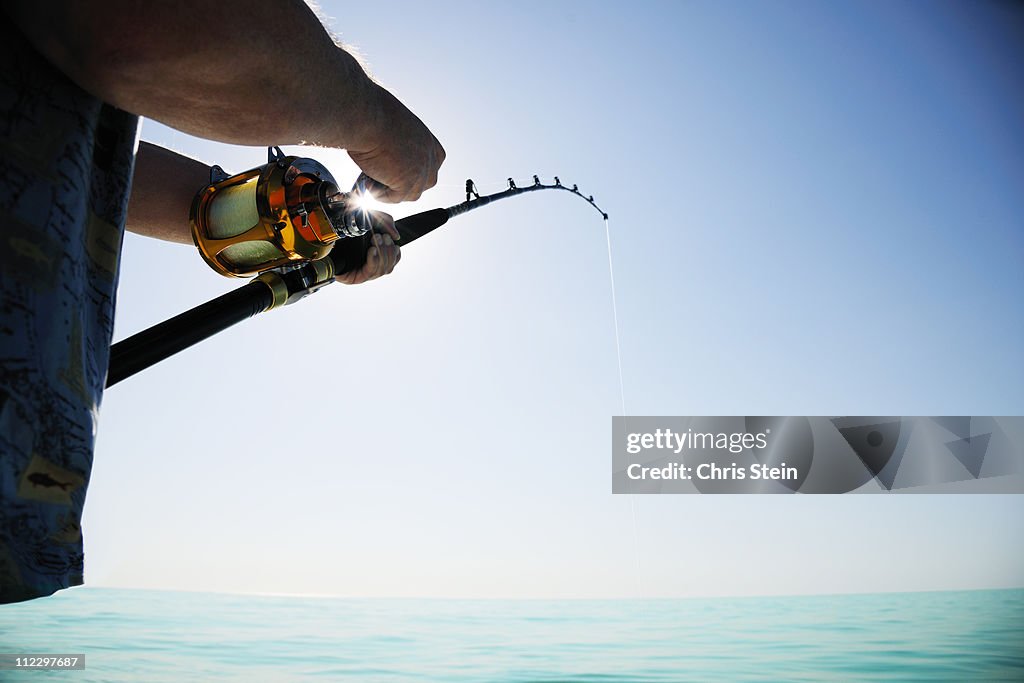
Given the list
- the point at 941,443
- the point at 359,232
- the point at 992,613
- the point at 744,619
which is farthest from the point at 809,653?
the point at 359,232

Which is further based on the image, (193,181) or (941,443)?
(941,443)

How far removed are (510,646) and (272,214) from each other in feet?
35.0

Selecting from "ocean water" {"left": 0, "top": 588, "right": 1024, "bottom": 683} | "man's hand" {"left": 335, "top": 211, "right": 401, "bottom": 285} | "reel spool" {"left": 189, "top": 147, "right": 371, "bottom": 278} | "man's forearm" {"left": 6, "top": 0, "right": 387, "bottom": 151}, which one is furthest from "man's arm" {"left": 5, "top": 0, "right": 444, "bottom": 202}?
"ocean water" {"left": 0, "top": 588, "right": 1024, "bottom": 683}

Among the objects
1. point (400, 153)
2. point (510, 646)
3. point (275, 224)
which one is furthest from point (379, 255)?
point (510, 646)

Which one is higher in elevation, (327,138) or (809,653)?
(327,138)

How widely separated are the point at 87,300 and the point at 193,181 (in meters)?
0.62

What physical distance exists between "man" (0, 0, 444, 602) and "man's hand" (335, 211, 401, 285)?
2.24ft

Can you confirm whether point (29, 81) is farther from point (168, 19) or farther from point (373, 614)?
point (373, 614)

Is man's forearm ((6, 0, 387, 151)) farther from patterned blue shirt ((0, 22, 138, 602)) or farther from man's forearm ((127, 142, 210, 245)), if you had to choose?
man's forearm ((127, 142, 210, 245))

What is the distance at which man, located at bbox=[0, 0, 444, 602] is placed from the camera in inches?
19.5

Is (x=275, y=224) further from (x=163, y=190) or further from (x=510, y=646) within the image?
(x=510, y=646)

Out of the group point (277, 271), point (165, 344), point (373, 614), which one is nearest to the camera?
point (165, 344)

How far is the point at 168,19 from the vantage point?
0.53 meters

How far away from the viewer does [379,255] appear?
1.38 meters
